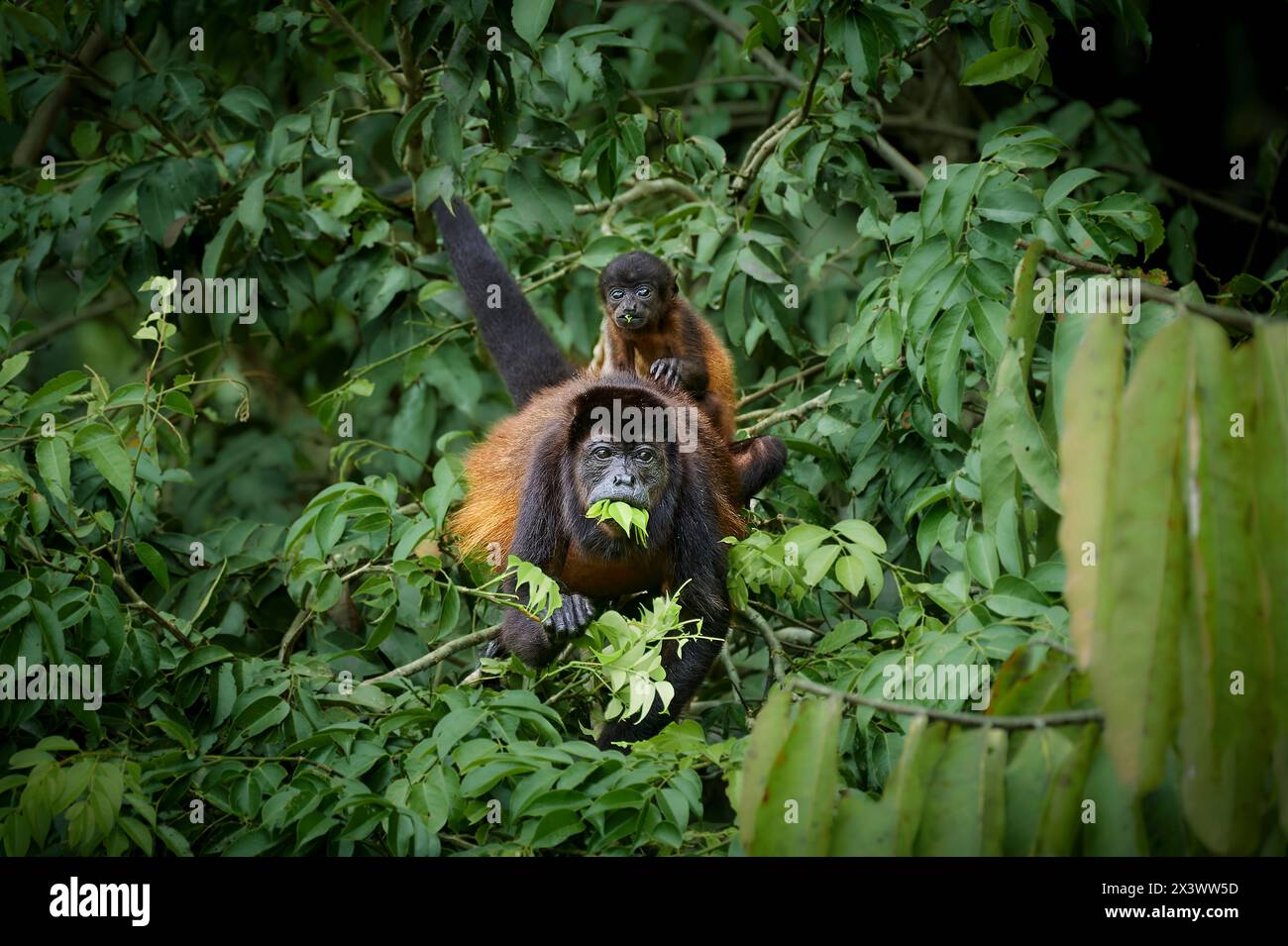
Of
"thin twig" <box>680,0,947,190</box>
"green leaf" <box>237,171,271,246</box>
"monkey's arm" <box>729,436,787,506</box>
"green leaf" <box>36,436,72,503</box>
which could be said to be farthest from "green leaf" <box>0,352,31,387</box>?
"thin twig" <box>680,0,947,190</box>

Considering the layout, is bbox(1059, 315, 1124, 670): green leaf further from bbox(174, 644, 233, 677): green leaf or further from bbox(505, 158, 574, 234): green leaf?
bbox(505, 158, 574, 234): green leaf

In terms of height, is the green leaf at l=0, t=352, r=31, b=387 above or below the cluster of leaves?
above

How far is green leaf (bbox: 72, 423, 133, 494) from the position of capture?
3.66 metres

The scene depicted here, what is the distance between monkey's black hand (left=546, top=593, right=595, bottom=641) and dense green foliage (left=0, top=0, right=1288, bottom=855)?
166 millimetres

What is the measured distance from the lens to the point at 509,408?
6453mm

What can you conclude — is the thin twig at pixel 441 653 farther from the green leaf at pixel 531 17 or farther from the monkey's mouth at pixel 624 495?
the green leaf at pixel 531 17

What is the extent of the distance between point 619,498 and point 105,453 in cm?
159

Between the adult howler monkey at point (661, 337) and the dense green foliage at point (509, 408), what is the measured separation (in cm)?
23

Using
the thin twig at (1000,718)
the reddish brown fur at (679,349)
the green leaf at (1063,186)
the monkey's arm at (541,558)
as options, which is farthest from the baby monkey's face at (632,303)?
the thin twig at (1000,718)

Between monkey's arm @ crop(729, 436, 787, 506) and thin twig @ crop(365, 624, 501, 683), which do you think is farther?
monkey's arm @ crop(729, 436, 787, 506)

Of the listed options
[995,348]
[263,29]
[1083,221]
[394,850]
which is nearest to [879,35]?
[1083,221]

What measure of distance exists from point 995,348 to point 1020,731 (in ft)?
4.64

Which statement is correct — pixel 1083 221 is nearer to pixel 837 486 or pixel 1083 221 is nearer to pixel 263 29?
pixel 837 486

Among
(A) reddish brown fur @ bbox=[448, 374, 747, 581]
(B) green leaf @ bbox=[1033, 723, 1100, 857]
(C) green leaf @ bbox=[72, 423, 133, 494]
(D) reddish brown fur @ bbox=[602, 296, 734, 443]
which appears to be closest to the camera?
(B) green leaf @ bbox=[1033, 723, 1100, 857]
